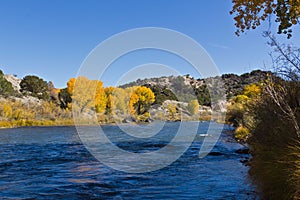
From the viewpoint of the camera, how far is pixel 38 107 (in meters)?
79.1

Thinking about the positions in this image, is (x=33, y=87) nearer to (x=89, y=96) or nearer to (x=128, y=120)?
(x=89, y=96)

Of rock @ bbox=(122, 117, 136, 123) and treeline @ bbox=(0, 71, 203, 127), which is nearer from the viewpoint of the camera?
treeline @ bbox=(0, 71, 203, 127)

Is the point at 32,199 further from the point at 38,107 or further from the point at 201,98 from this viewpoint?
the point at 201,98

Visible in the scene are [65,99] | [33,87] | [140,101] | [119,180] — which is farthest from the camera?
[33,87]

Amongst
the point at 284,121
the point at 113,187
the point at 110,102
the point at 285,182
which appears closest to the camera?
the point at 285,182

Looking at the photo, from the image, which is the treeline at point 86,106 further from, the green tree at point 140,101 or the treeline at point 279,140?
the treeline at point 279,140

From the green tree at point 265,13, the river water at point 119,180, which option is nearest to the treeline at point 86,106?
the river water at point 119,180

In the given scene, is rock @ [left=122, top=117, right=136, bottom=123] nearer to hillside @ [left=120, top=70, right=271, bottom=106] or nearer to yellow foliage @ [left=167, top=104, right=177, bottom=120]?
hillside @ [left=120, top=70, right=271, bottom=106]

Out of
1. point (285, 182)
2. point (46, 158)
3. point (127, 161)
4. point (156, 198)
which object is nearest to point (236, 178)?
point (156, 198)

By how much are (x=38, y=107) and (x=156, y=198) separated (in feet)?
247

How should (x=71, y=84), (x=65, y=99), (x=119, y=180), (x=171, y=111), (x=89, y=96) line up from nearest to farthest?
1. (x=119, y=180)
2. (x=89, y=96)
3. (x=71, y=84)
4. (x=65, y=99)
5. (x=171, y=111)

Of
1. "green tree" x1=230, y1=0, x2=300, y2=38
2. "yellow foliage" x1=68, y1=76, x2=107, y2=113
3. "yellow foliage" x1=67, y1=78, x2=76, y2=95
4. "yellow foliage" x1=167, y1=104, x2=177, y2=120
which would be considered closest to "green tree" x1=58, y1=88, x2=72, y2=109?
"yellow foliage" x1=67, y1=78, x2=76, y2=95

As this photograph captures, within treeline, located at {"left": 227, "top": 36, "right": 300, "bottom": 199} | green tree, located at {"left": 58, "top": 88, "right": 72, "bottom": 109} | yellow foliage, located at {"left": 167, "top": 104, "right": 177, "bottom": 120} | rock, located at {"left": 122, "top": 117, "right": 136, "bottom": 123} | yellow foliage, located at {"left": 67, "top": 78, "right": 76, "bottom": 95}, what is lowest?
treeline, located at {"left": 227, "top": 36, "right": 300, "bottom": 199}

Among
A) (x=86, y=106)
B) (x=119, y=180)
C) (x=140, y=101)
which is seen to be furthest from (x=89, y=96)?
(x=119, y=180)
